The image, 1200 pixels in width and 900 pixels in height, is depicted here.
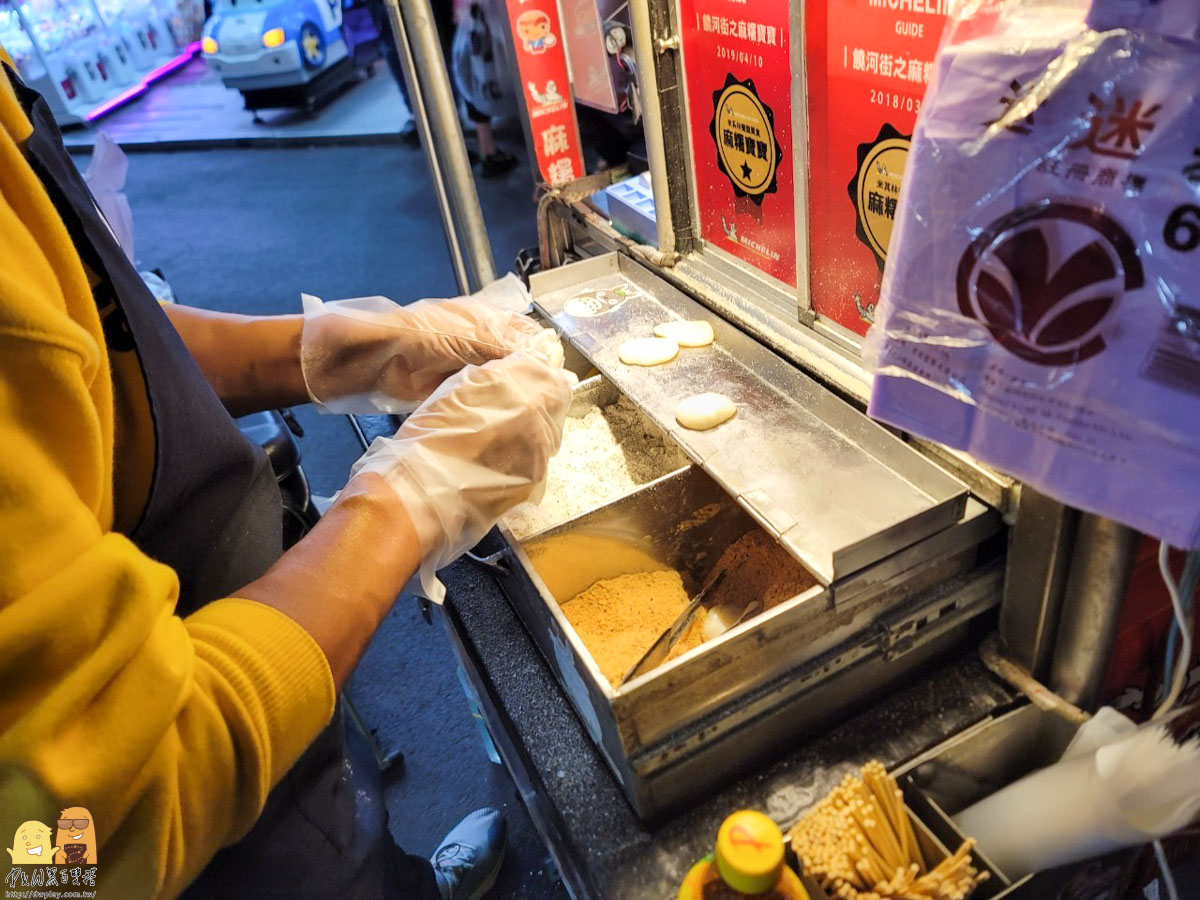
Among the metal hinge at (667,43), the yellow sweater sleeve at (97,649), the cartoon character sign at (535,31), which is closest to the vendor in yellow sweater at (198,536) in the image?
the yellow sweater sleeve at (97,649)

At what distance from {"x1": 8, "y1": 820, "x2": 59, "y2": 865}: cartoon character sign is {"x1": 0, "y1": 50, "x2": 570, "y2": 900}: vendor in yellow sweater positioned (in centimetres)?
3

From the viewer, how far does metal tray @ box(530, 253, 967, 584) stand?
39.0 inches

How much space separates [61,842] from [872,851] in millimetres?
800

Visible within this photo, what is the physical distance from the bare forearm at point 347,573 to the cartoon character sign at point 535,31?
60.1 inches

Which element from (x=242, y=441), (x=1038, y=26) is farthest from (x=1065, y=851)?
(x=242, y=441)

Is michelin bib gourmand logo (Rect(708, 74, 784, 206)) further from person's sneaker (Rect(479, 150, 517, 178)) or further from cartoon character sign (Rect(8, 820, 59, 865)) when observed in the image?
person's sneaker (Rect(479, 150, 517, 178))

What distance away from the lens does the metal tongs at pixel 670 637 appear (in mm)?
1072

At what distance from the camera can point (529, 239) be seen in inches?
215

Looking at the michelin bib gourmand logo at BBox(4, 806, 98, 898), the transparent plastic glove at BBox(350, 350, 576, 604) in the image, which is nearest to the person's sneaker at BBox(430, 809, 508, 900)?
the transparent plastic glove at BBox(350, 350, 576, 604)

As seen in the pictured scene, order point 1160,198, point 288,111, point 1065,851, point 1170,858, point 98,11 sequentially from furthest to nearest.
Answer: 1. point 98,11
2. point 288,111
3. point 1170,858
4. point 1065,851
5. point 1160,198

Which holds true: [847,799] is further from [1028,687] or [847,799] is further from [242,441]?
[242,441]

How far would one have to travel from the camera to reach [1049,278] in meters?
0.68

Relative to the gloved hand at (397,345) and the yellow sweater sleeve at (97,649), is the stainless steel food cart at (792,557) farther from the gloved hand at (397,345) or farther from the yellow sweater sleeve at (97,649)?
the yellow sweater sleeve at (97,649)

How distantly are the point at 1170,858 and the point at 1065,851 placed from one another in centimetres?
59
